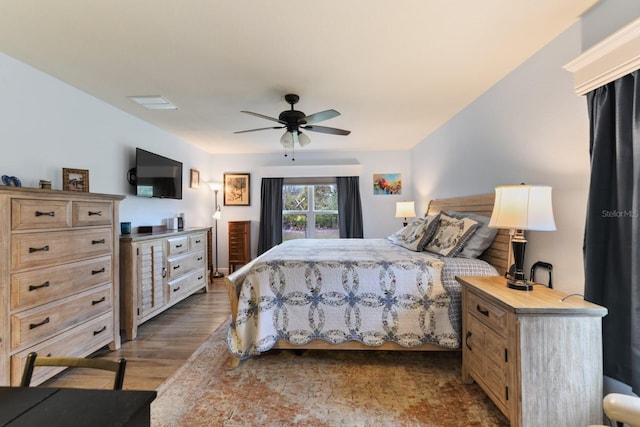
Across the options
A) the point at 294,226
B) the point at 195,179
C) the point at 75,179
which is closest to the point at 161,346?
the point at 75,179

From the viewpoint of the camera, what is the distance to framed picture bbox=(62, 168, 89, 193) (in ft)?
7.59

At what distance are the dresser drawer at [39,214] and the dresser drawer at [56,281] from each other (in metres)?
0.30

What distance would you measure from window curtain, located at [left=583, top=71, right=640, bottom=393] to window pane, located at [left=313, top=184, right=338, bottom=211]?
13.1 ft

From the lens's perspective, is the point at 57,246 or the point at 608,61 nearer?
the point at 608,61

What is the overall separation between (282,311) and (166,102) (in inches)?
97.2

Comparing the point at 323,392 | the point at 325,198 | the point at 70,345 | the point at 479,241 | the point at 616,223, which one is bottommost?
the point at 323,392

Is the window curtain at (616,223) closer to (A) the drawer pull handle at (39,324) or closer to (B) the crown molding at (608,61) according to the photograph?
(B) the crown molding at (608,61)

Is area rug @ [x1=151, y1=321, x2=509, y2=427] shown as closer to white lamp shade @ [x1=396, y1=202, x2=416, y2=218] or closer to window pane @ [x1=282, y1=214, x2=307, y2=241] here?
white lamp shade @ [x1=396, y1=202, x2=416, y2=218]

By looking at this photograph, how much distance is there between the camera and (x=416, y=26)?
167 cm

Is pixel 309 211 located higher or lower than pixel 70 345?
higher

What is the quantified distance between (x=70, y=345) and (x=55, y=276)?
54cm

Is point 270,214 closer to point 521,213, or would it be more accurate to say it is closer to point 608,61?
point 521,213

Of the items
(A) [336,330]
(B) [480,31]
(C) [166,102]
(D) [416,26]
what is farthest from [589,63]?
(C) [166,102]

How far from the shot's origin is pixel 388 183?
508 centimetres
